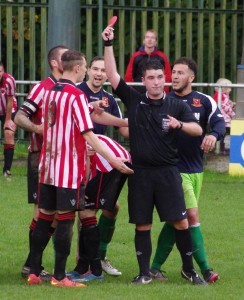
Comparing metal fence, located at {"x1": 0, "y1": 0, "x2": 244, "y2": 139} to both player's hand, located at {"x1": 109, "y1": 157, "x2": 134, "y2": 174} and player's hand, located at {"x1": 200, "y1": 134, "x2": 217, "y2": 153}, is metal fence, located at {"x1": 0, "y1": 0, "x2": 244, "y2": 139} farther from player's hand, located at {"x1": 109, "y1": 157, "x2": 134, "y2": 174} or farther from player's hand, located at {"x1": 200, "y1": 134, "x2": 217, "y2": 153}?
player's hand, located at {"x1": 109, "y1": 157, "x2": 134, "y2": 174}

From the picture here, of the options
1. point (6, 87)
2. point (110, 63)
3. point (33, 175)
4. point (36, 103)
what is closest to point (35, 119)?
point (36, 103)

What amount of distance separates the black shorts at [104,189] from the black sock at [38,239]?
0.53 meters

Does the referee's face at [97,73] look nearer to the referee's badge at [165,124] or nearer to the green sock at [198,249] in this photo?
the referee's badge at [165,124]

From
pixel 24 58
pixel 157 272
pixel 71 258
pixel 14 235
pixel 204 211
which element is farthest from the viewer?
pixel 24 58

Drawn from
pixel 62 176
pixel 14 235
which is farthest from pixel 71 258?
pixel 62 176

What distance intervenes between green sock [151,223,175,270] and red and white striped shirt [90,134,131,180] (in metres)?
0.78

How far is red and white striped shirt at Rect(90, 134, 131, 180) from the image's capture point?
1041 centimetres

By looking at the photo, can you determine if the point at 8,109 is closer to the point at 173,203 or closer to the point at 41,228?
the point at 41,228

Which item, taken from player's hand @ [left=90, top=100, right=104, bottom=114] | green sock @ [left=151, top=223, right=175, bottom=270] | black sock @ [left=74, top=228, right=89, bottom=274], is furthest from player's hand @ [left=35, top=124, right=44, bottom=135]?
green sock @ [left=151, top=223, right=175, bottom=270]

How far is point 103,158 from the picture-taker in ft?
34.8

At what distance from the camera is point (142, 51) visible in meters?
18.4

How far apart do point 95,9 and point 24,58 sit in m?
1.82

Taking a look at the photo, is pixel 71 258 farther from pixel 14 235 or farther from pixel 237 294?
pixel 237 294

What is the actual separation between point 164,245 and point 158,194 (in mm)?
783
